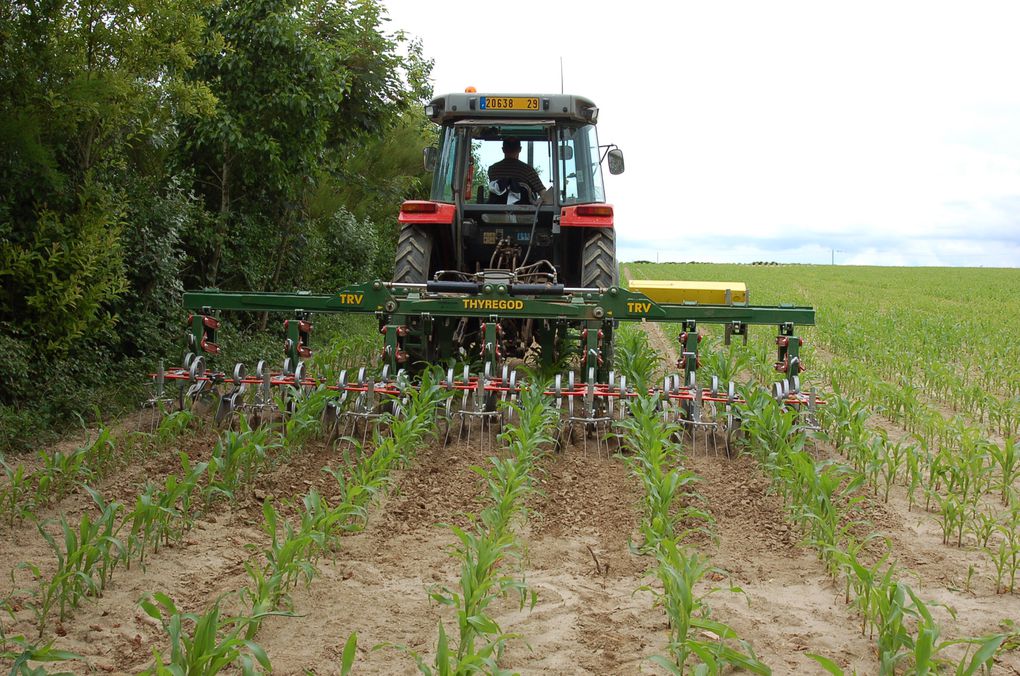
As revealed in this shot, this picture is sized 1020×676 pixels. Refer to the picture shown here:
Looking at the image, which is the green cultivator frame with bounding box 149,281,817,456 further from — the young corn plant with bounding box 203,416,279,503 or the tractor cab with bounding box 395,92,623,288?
the tractor cab with bounding box 395,92,623,288

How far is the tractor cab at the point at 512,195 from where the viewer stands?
704cm

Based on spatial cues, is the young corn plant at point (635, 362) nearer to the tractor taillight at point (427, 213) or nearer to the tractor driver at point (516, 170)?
the tractor driver at point (516, 170)

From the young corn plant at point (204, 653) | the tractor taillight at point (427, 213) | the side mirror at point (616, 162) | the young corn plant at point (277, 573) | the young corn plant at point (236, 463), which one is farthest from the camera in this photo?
the side mirror at point (616, 162)

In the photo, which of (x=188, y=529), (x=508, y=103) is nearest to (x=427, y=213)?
(x=508, y=103)

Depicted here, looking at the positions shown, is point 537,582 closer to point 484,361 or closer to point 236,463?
point 236,463

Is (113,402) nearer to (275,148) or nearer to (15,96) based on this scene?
(15,96)

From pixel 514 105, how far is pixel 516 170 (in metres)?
0.58

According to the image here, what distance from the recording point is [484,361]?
6031 millimetres

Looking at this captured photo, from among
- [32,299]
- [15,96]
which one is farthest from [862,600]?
[15,96]

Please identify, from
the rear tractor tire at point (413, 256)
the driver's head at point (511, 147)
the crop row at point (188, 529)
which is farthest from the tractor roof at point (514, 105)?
the crop row at point (188, 529)

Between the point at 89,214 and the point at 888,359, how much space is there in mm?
8077

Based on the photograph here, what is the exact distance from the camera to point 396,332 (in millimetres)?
6016

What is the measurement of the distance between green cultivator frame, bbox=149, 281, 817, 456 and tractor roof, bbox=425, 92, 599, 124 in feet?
5.23

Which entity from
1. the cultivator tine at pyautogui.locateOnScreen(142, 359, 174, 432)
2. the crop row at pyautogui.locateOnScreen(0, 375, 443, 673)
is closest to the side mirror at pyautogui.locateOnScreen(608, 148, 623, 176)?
the crop row at pyautogui.locateOnScreen(0, 375, 443, 673)
